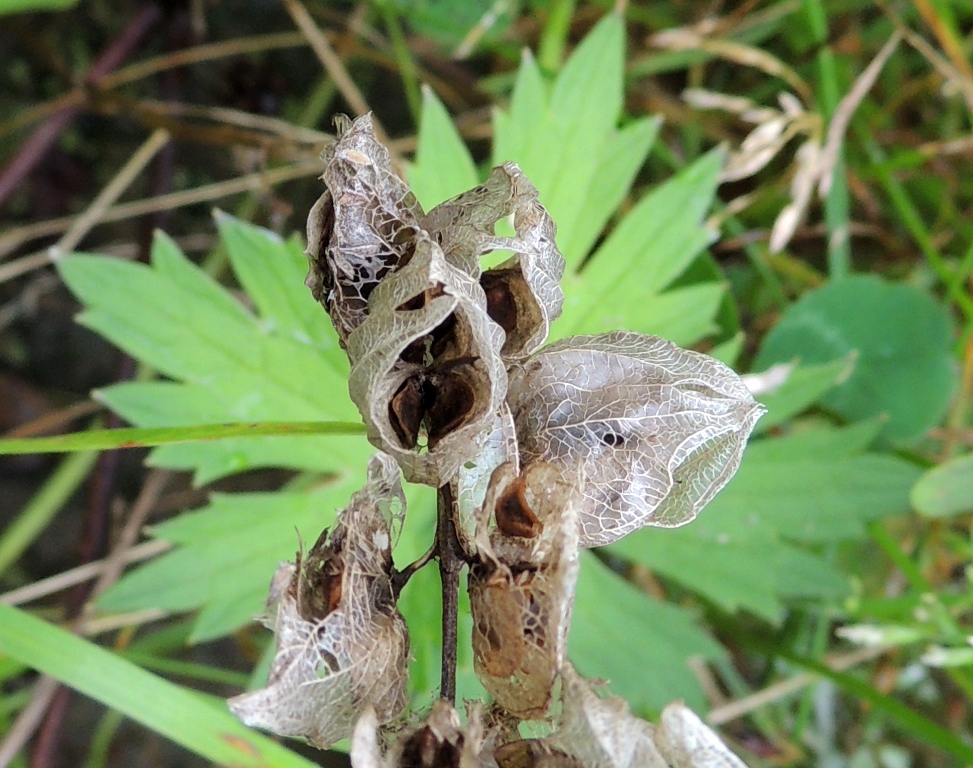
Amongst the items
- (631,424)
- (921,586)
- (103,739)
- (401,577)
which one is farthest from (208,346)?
(921,586)

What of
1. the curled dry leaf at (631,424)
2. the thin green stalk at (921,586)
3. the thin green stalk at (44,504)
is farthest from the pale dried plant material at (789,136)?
the thin green stalk at (44,504)

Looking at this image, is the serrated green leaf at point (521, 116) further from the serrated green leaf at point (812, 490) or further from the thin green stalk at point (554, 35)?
the serrated green leaf at point (812, 490)

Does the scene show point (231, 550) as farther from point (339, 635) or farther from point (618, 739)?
point (618, 739)

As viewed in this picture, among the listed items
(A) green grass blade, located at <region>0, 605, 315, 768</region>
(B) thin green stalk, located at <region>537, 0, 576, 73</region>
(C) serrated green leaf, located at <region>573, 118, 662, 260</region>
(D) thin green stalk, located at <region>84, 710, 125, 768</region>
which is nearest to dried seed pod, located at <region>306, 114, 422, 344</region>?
(A) green grass blade, located at <region>0, 605, 315, 768</region>

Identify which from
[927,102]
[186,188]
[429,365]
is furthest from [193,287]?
[927,102]

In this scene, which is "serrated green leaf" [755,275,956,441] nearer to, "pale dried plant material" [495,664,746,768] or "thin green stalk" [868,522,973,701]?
"thin green stalk" [868,522,973,701]

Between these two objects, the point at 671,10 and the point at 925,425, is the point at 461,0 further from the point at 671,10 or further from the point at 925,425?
the point at 925,425
